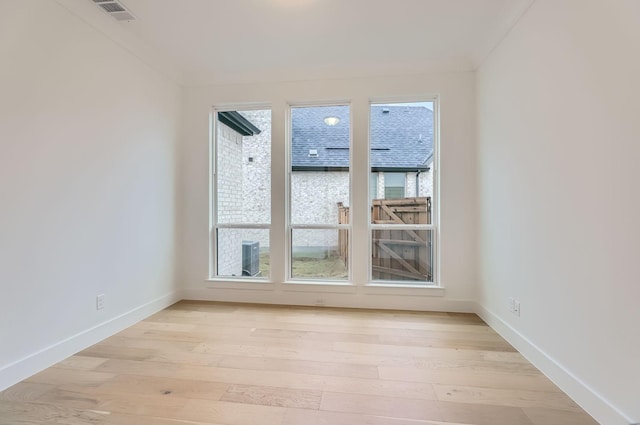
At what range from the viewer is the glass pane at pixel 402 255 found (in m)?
3.18

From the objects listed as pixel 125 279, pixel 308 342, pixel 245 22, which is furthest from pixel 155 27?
pixel 308 342

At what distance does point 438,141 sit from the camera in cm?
309

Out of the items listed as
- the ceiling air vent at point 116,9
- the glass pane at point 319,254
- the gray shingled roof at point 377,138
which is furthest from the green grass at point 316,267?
the ceiling air vent at point 116,9

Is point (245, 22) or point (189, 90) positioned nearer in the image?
point (245, 22)

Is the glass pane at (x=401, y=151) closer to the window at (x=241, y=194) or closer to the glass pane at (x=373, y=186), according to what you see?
the glass pane at (x=373, y=186)

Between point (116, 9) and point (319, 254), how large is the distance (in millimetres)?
2898

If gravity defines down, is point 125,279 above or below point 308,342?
Answer: above

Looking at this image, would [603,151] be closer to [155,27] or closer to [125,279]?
[155,27]

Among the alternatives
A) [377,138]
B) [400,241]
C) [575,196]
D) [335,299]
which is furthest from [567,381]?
[377,138]

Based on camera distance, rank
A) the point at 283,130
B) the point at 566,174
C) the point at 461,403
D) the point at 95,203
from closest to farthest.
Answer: the point at 461,403, the point at 566,174, the point at 95,203, the point at 283,130

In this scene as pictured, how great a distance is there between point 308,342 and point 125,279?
1789 millimetres

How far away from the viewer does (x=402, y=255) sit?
10.5 ft

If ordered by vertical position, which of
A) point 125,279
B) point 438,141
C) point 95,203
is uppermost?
point 438,141

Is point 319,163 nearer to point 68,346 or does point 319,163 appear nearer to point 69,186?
point 69,186
